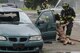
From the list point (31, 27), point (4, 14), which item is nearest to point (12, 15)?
point (4, 14)

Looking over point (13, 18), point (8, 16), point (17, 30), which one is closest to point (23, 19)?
point (13, 18)

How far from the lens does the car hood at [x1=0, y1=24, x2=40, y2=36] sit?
28.7ft

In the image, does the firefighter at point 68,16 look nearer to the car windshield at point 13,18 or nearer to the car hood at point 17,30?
the car windshield at point 13,18

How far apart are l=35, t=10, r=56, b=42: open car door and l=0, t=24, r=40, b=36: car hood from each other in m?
1.80

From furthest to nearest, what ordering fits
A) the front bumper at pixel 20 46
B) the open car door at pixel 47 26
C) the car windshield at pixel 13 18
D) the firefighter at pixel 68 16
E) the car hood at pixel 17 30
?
the firefighter at pixel 68 16 → the open car door at pixel 47 26 → the car windshield at pixel 13 18 → the car hood at pixel 17 30 → the front bumper at pixel 20 46

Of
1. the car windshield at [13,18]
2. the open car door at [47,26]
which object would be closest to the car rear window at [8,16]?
the car windshield at [13,18]

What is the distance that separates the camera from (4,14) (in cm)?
1013

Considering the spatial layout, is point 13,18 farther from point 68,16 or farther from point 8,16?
point 68,16

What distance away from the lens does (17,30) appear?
29.2 feet

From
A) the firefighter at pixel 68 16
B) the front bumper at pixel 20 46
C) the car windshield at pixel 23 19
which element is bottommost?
the front bumper at pixel 20 46

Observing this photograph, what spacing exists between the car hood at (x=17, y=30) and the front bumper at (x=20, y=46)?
0.88 ft

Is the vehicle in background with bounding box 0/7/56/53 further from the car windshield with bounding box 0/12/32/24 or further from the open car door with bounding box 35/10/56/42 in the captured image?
the open car door with bounding box 35/10/56/42

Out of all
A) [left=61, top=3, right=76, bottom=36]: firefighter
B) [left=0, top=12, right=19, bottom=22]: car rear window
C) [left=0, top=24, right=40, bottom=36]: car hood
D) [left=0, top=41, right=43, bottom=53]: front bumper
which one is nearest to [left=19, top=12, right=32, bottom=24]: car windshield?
[left=0, top=12, right=19, bottom=22]: car rear window

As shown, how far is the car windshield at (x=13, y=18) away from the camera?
390 inches
